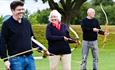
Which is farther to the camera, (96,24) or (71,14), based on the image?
(71,14)

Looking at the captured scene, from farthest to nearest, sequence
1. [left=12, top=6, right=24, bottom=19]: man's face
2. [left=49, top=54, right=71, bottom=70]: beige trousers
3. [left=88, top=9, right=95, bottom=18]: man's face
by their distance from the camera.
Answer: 1. [left=88, top=9, right=95, bottom=18]: man's face
2. [left=49, top=54, right=71, bottom=70]: beige trousers
3. [left=12, top=6, right=24, bottom=19]: man's face

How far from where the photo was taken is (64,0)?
145ft

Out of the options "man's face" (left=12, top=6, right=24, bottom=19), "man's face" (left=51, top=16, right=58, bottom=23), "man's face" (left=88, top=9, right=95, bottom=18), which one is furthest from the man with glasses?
"man's face" (left=88, top=9, right=95, bottom=18)

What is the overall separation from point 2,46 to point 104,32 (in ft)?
20.8

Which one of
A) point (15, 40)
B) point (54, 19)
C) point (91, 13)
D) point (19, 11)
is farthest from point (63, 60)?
point (91, 13)

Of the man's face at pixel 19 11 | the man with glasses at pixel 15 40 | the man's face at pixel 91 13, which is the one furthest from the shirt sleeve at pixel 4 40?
the man's face at pixel 91 13

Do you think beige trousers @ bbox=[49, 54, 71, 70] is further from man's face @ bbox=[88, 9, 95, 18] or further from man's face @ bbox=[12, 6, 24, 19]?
man's face @ bbox=[88, 9, 95, 18]

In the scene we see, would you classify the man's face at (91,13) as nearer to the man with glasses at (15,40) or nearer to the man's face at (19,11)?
the man with glasses at (15,40)

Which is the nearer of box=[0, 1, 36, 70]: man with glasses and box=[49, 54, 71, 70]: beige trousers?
box=[0, 1, 36, 70]: man with glasses

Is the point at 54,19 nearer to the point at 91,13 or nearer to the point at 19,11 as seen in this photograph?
the point at 19,11

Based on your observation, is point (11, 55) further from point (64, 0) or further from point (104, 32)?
point (64, 0)

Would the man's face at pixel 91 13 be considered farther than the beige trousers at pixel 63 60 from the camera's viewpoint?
Yes

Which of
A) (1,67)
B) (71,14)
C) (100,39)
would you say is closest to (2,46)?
(1,67)

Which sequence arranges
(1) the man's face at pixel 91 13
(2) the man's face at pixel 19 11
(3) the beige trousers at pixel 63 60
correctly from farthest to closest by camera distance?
(1) the man's face at pixel 91 13 → (3) the beige trousers at pixel 63 60 → (2) the man's face at pixel 19 11
